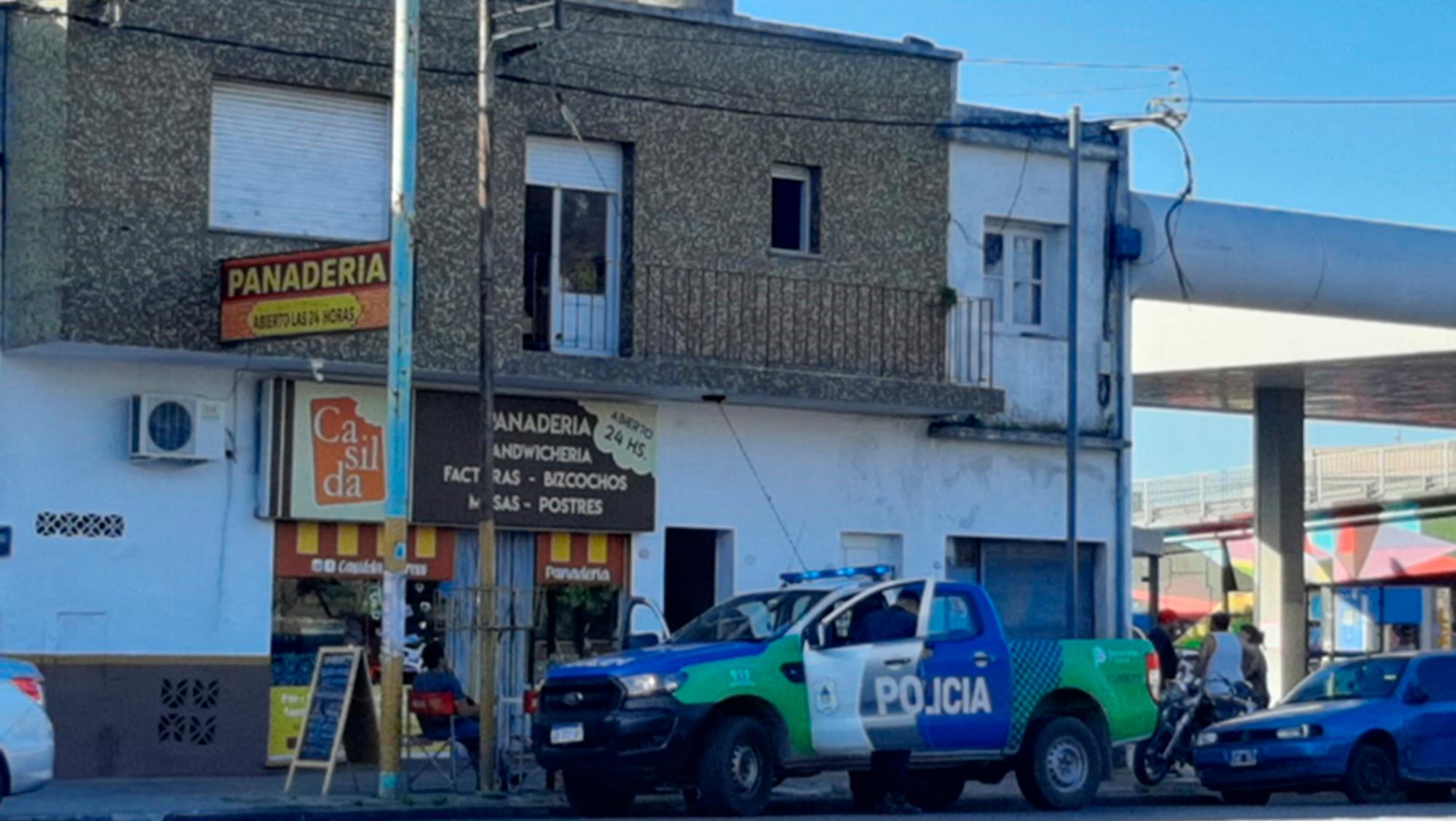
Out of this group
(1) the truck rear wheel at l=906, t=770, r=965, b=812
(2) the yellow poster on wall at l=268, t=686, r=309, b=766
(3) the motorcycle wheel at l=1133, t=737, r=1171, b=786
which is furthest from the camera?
(3) the motorcycle wheel at l=1133, t=737, r=1171, b=786

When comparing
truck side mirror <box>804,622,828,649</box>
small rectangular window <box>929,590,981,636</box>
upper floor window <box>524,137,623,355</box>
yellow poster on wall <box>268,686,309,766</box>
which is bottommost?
yellow poster on wall <box>268,686,309,766</box>

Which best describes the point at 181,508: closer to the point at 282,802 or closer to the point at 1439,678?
the point at 282,802

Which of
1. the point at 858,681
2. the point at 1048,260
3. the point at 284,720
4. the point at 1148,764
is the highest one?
the point at 1048,260

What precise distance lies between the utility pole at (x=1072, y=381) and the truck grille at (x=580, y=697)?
25.8 feet

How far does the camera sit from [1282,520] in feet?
115

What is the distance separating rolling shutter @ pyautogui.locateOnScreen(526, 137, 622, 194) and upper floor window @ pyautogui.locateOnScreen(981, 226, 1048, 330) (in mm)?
4910

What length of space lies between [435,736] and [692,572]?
5648 mm

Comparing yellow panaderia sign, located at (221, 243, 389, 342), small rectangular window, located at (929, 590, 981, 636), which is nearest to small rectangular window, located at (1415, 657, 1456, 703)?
small rectangular window, located at (929, 590, 981, 636)

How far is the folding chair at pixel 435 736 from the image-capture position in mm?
19484

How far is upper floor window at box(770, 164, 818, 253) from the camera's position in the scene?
24797 millimetres

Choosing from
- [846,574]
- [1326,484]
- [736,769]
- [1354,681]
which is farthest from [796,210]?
[1326,484]

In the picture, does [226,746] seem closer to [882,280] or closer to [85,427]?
[85,427]

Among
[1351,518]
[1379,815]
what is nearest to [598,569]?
[1379,815]

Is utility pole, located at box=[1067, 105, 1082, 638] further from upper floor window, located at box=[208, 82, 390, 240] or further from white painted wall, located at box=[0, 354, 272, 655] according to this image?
white painted wall, located at box=[0, 354, 272, 655]
